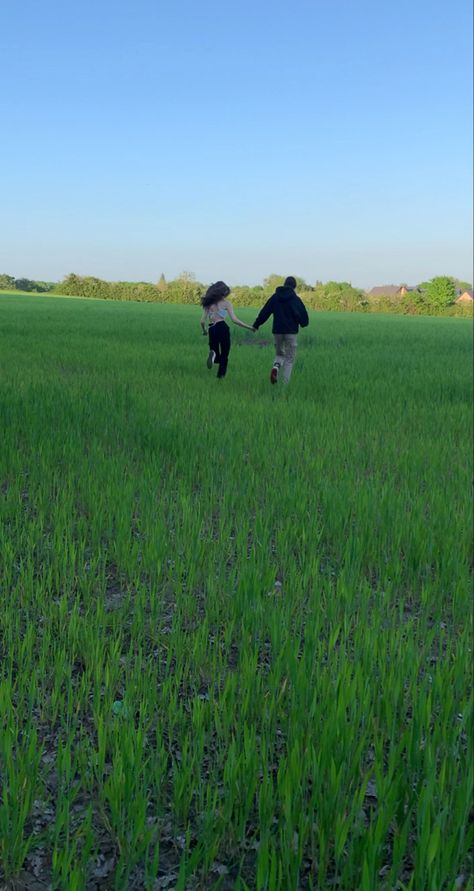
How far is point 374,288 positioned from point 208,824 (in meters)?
156

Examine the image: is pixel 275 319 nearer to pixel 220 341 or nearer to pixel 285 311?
pixel 285 311

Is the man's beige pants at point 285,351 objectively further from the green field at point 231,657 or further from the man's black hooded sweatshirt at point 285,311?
the green field at point 231,657

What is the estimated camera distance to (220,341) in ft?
34.3

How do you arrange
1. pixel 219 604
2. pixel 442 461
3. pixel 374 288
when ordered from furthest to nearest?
pixel 374 288, pixel 442 461, pixel 219 604

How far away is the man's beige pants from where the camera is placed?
9.92 meters

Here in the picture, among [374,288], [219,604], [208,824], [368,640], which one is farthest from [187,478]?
[374,288]

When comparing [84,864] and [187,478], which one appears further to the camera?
[187,478]

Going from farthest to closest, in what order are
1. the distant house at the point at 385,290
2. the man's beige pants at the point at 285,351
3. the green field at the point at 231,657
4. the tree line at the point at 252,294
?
the distant house at the point at 385,290
the tree line at the point at 252,294
the man's beige pants at the point at 285,351
the green field at the point at 231,657

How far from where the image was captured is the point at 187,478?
516 cm

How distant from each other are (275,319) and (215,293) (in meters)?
1.12

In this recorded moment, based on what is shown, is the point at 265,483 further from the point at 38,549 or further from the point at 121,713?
the point at 121,713

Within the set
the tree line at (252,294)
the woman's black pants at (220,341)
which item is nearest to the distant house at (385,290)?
the tree line at (252,294)

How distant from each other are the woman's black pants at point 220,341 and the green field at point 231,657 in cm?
371

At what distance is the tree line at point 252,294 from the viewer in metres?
74.5
